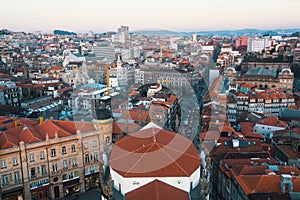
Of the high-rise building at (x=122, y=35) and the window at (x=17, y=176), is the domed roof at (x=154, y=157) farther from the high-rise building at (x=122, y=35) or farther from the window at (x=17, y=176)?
the high-rise building at (x=122, y=35)

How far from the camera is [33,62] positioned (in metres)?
106

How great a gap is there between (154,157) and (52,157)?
11.3m

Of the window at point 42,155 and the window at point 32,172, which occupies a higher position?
the window at point 42,155

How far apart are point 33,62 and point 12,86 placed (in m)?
53.1

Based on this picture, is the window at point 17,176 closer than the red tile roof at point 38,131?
Yes

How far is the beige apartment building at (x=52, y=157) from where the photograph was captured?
23.9 metres

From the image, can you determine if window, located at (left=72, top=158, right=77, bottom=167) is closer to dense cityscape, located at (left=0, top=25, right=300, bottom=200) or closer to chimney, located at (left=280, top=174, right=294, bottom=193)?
dense cityscape, located at (left=0, top=25, right=300, bottom=200)

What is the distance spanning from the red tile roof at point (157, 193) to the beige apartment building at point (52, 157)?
6.24 m

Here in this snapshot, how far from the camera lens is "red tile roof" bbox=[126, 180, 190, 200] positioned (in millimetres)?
16609

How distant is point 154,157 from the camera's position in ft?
58.8

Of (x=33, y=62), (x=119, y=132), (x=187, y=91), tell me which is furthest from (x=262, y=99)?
(x=33, y=62)

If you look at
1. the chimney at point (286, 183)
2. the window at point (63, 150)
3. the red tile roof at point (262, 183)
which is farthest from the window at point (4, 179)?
the chimney at point (286, 183)

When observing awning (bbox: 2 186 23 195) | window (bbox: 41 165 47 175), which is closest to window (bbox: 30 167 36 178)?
window (bbox: 41 165 47 175)

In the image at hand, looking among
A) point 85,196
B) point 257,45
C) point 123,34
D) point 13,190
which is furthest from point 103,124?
point 123,34
